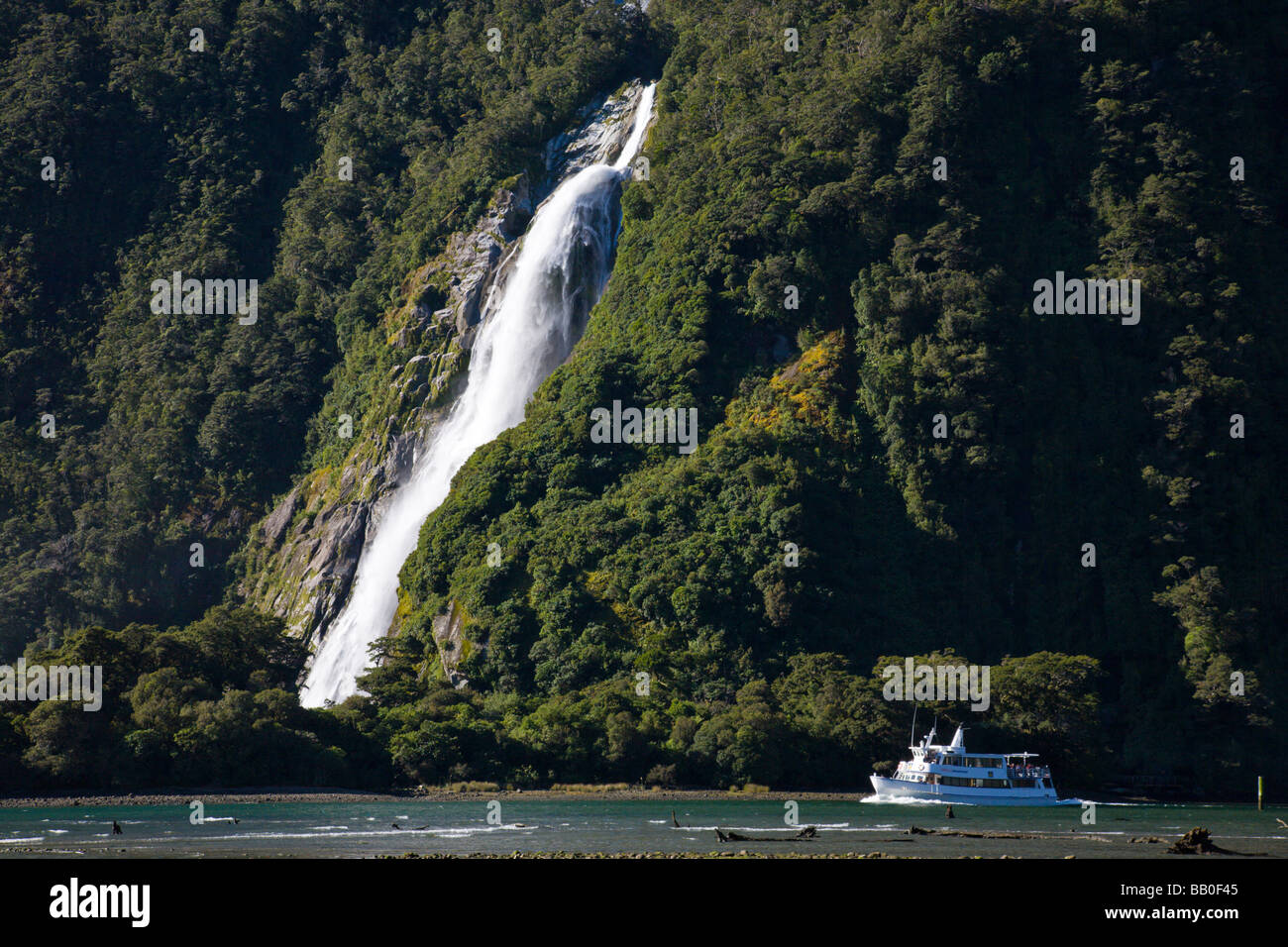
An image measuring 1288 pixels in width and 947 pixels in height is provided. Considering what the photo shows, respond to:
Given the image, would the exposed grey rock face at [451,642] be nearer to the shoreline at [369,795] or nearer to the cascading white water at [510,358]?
the cascading white water at [510,358]

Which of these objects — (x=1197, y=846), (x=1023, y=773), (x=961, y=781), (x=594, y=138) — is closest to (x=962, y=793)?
(x=961, y=781)

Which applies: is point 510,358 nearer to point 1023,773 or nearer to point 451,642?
point 451,642

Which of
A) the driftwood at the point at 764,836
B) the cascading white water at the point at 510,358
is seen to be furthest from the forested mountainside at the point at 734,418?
the driftwood at the point at 764,836

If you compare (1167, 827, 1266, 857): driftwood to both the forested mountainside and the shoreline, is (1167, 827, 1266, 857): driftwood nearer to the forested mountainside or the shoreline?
the shoreline

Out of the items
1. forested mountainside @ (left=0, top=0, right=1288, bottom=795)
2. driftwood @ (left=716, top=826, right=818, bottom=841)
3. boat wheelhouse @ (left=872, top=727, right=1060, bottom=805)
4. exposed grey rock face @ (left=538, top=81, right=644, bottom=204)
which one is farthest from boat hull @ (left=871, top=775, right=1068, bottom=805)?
exposed grey rock face @ (left=538, top=81, right=644, bottom=204)

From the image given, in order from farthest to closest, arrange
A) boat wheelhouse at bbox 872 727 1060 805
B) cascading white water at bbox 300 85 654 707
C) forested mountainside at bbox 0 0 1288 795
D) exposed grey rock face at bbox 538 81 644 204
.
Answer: exposed grey rock face at bbox 538 81 644 204 → cascading white water at bbox 300 85 654 707 → forested mountainside at bbox 0 0 1288 795 → boat wheelhouse at bbox 872 727 1060 805

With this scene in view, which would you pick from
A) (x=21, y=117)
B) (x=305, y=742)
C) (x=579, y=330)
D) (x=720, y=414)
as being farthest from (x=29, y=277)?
(x=305, y=742)

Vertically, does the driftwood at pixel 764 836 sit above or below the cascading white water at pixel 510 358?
below

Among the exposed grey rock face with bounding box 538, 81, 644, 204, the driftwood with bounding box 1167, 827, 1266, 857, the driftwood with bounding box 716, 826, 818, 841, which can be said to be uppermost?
the exposed grey rock face with bounding box 538, 81, 644, 204
